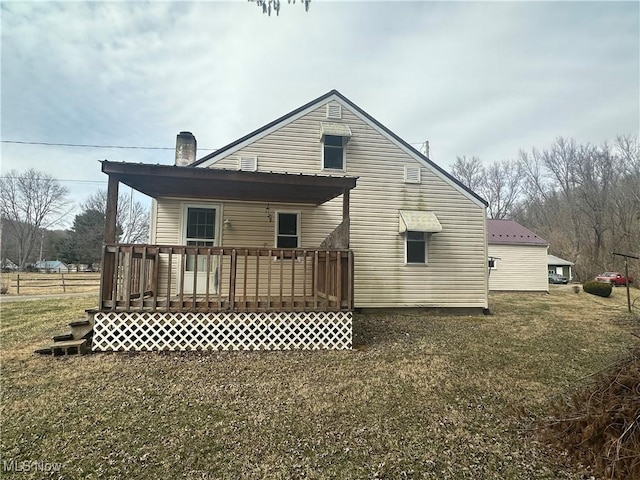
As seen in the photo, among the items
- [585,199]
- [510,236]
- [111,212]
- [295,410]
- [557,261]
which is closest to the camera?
Result: [295,410]

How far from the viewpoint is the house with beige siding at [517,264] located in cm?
1855

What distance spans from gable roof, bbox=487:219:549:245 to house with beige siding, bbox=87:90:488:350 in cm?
984

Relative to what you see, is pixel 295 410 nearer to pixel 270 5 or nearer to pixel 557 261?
pixel 270 5

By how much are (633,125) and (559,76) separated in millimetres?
23514

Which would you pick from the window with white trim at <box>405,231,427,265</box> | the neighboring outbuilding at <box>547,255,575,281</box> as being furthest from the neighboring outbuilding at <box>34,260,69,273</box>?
the neighboring outbuilding at <box>547,255,575,281</box>

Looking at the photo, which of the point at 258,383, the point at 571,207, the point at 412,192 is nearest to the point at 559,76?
the point at 412,192

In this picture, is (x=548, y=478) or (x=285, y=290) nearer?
(x=548, y=478)

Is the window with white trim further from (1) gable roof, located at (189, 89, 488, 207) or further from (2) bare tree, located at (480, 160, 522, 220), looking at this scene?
(2) bare tree, located at (480, 160, 522, 220)

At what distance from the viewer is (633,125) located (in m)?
28.5

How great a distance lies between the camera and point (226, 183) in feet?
21.8

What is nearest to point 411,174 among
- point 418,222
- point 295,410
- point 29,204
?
point 418,222

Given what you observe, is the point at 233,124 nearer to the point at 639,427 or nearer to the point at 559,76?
the point at 559,76

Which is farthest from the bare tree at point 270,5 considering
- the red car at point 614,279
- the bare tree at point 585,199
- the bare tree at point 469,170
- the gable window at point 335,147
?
the bare tree at point 469,170

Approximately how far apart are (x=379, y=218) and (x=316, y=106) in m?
3.82
